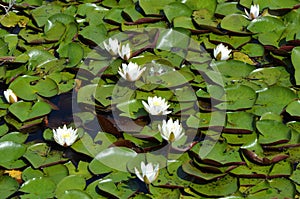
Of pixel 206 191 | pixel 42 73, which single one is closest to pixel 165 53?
pixel 42 73

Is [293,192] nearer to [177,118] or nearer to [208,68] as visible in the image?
[177,118]

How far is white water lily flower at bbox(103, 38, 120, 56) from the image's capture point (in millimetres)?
3527

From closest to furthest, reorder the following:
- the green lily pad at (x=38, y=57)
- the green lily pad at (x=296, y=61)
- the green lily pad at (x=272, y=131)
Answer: the green lily pad at (x=272, y=131), the green lily pad at (x=296, y=61), the green lily pad at (x=38, y=57)

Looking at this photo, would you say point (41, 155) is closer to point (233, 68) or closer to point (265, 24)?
point (233, 68)

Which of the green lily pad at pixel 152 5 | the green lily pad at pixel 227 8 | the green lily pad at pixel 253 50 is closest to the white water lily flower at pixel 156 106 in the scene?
the green lily pad at pixel 253 50

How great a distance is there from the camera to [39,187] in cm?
273

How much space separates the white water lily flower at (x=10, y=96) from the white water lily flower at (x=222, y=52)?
1.38 meters

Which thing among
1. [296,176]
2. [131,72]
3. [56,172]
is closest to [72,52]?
[131,72]

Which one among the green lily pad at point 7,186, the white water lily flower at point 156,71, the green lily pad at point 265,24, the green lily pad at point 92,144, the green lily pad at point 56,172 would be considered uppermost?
the green lily pad at point 265,24

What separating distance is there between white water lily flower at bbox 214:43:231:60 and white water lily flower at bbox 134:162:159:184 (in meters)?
1.12

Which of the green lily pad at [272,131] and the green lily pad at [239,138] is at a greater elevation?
the green lily pad at [272,131]

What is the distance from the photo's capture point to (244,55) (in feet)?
12.0

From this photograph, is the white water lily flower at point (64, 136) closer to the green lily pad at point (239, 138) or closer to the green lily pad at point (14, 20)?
the green lily pad at point (239, 138)

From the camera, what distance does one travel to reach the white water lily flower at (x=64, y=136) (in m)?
2.93
